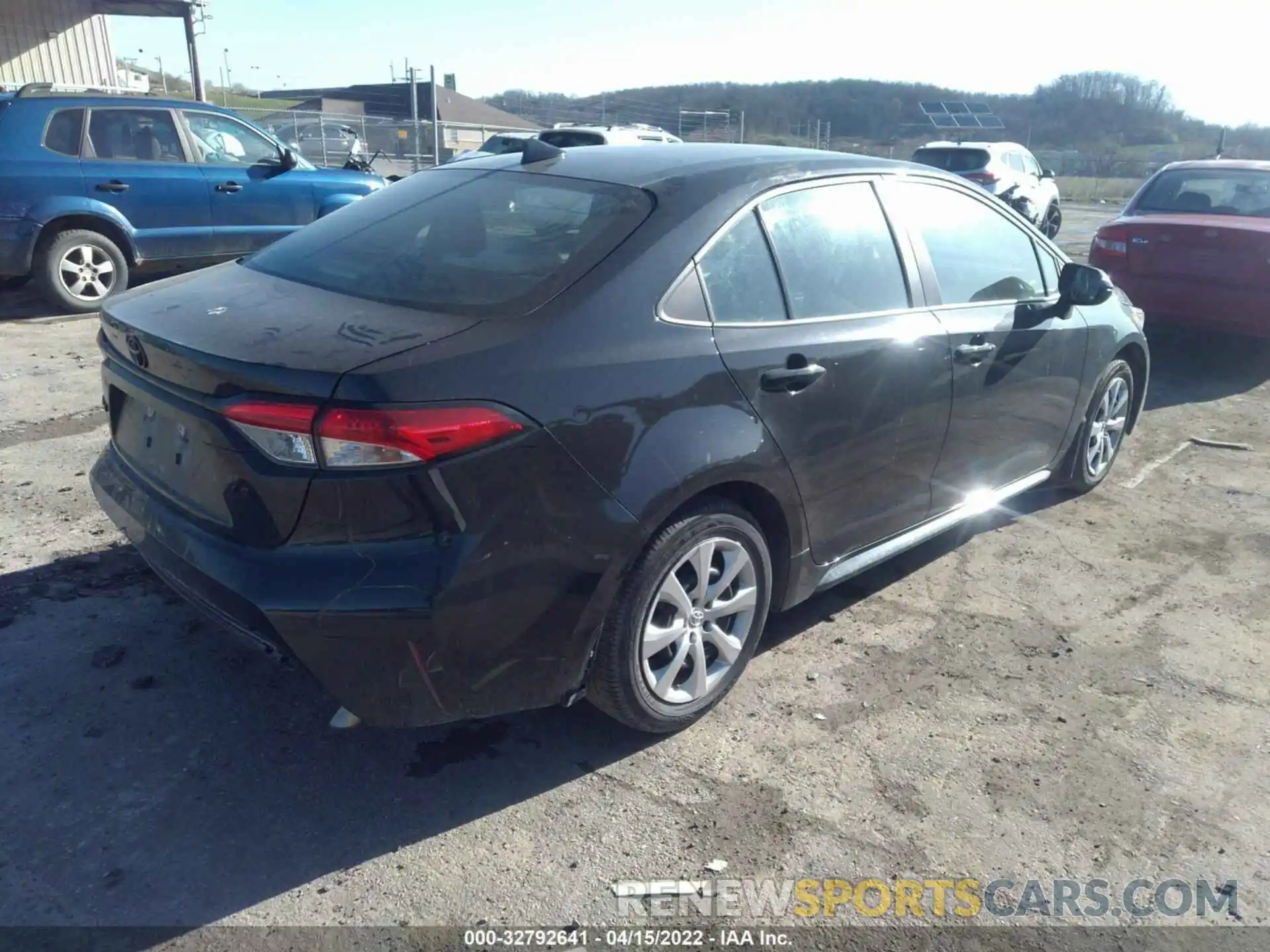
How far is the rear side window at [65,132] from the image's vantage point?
8.14 meters

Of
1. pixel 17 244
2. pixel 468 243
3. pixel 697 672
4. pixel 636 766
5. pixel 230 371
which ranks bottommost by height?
pixel 636 766

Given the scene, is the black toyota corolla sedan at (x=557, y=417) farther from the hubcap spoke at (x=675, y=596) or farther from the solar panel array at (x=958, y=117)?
the solar panel array at (x=958, y=117)

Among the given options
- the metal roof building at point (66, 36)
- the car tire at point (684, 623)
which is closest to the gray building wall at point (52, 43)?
the metal roof building at point (66, 36)

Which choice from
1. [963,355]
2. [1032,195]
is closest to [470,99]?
[1032,195]

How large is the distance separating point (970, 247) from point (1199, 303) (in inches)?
184

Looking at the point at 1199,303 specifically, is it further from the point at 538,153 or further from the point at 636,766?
the point at 636,766

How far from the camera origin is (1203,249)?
25.1ft

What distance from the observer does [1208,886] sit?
263cm

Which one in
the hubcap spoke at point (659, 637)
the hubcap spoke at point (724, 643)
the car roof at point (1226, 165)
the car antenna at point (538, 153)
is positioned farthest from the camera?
the car roof at point (1226, 165)

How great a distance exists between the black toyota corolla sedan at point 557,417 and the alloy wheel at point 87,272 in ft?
19.1

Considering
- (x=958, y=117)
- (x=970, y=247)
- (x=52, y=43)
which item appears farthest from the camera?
(x=958, y=117)

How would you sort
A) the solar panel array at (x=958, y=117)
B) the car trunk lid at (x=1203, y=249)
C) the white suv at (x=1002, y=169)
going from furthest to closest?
the solar panel array at (x=958, y=117)
the white suv at (x=1002, y=169)
the car trunk lid at (x=1203, y=249)

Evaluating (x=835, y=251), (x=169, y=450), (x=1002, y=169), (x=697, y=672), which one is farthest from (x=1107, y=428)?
(x=1002, y=169)

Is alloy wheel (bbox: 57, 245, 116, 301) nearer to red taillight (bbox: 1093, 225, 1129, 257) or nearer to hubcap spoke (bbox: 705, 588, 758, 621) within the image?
hubcap spoke (bbox: 705, 588, 758, 621)
